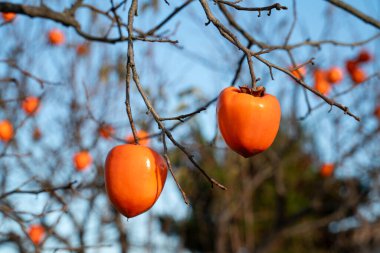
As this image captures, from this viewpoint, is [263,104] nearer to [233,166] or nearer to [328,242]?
[233,166]

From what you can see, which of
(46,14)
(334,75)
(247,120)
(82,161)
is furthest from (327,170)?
(247,120)

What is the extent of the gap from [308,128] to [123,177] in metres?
5.38

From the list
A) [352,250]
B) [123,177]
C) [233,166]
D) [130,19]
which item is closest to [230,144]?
[123,177]

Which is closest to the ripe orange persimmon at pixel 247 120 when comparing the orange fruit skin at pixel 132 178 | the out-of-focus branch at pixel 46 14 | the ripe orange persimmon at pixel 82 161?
the orange fruit skin at pixel 132 178

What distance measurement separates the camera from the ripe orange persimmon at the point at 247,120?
41.6 inches

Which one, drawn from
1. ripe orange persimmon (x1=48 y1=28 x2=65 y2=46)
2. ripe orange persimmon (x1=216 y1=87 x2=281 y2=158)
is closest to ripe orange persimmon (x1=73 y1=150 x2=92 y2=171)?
ripe orange persimmon (x1=48 y1=28 x2=65 y2=46)

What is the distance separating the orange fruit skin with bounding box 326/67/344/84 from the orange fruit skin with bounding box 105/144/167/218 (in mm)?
4109

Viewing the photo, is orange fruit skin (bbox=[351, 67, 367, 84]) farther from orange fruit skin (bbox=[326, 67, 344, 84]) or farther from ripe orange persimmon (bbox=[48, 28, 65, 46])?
ripe orange persimmon (bbox=[48, 28, 65, 46])

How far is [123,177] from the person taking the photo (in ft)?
3.62

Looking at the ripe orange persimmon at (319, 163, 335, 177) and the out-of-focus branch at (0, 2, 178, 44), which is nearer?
the out-of-focus branch at (0, 2, 178, 44)

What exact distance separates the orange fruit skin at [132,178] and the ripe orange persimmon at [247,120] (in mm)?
172

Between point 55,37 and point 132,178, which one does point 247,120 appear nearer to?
point 132,178

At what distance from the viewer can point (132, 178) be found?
1.09 meters

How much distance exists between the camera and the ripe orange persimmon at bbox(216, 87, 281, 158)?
1.06 meters
